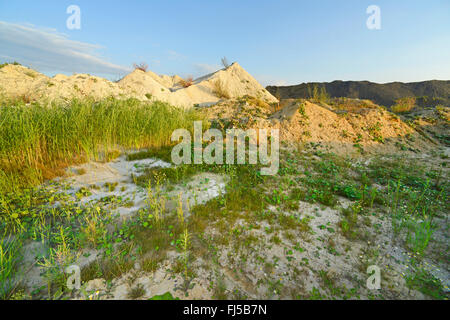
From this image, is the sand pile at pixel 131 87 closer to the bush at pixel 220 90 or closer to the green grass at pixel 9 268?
the bush at pixel 220 90

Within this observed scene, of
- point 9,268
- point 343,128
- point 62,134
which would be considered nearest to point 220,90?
point 343,128

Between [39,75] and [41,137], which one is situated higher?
[39,75]

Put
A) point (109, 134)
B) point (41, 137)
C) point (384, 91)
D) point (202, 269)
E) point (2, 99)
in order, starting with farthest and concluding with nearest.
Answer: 1. point (384, 91)
2. point (109, 134)
3. point (2, 99)
4. point (41, 137)
5. point (202, 269)

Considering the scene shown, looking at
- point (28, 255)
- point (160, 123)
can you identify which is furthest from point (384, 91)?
point (28, 255)

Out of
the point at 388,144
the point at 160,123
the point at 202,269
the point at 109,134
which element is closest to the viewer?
the point at 202,269

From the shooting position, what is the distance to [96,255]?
2.33m

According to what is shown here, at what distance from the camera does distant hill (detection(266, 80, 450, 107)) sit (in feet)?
86.1

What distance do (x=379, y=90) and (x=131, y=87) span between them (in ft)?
116

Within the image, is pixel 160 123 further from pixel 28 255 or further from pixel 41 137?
pixel 28 255

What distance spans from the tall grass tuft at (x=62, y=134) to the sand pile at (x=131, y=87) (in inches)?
64.1

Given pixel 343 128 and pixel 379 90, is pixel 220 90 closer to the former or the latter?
pixel 343 128

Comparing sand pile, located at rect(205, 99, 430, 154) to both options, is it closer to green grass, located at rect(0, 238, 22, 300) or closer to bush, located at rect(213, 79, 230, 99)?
green grass, located at rect(0, 238, 22, 300)
